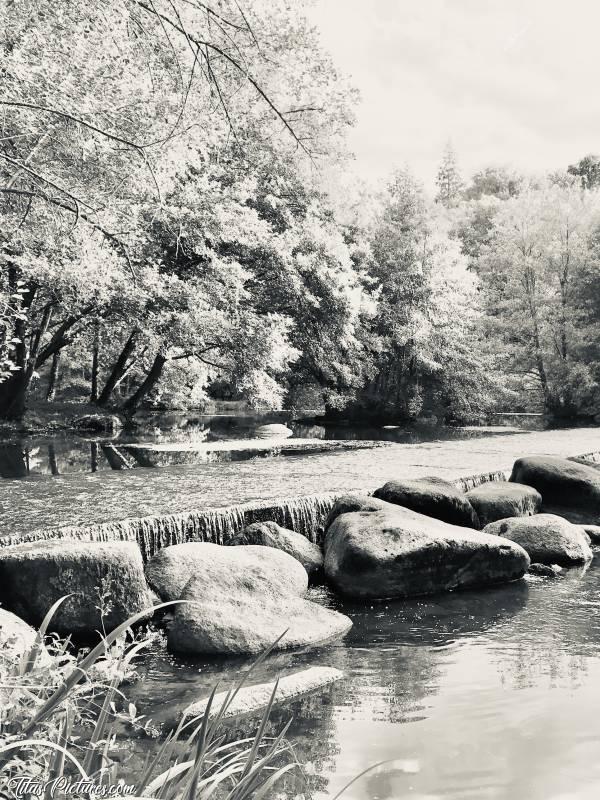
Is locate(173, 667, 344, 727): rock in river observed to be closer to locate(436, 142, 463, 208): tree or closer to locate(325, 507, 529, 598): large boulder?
locate(325, 507, 529, 598): large boulder

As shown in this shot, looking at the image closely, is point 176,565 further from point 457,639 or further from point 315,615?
point 457,639

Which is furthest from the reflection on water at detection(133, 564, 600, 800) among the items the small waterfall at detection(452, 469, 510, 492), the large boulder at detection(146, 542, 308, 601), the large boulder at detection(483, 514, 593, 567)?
the small waterfall at detection(452, 469, 510, 492)

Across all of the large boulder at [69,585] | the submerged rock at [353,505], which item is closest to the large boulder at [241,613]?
the large boulder at [69,585]

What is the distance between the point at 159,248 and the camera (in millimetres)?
18188

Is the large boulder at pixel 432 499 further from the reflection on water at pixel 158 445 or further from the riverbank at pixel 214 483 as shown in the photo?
the reflection on water at pixel 158 445

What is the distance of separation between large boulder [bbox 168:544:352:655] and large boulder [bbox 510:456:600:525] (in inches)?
219

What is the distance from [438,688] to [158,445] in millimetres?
12946

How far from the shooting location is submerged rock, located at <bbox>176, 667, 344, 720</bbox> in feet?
13.9

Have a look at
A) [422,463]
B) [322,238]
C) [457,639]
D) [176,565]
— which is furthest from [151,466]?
[322,238]

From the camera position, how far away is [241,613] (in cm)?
589

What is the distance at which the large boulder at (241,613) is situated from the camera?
18.1 ft

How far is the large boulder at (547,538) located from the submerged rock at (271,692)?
4.27 m

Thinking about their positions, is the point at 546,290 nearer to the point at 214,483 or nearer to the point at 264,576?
the point at 214,483

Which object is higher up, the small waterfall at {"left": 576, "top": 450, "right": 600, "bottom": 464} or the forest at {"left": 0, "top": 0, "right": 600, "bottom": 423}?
the forest at {"left": 0, "top": 0, "right": 600, "bottom": 423}
